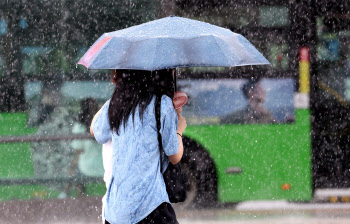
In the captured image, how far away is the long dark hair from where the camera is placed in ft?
9.02

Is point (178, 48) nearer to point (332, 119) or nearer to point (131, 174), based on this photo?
point (131, 174)

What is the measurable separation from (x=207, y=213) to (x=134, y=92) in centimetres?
370

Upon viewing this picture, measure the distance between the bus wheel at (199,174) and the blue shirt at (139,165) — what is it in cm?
336

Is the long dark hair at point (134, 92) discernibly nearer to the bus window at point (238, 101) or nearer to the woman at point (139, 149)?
the woman at point (139, 149)

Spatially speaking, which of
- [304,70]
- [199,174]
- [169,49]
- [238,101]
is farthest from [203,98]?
[169,49]

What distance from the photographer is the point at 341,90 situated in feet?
20.2

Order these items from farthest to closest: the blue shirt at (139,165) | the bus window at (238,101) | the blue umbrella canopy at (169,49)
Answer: the bus window at (238,101)
the blue umbrella canopy at (169,49)
the blue shirt at (139,165)

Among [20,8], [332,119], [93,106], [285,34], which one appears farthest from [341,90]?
[20,8]

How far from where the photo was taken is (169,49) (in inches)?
113

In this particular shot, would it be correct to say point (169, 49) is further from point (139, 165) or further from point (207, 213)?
point (207, 213)

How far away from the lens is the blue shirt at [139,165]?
2717 mm

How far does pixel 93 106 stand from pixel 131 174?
3442 mm

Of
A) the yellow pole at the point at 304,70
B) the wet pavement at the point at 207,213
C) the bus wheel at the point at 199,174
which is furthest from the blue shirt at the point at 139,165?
the yellow pole at the point at 304,70

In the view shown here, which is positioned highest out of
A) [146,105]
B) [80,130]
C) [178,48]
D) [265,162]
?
[178,48]
